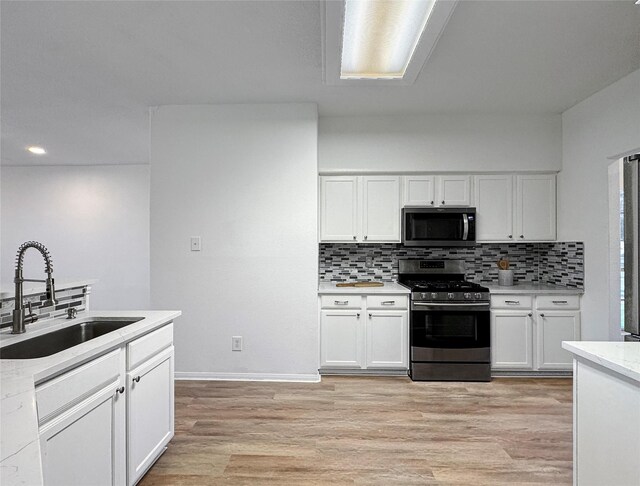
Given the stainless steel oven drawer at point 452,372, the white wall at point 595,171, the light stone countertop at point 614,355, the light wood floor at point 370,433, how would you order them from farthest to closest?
the stainless steel oven drawer at point 452,372, the white wall at point 595,171, the light wood floor at point 370,433, the light stone countertop at point 614,355

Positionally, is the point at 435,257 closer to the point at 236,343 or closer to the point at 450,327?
the point at 450,327

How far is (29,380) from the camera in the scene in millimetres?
1153

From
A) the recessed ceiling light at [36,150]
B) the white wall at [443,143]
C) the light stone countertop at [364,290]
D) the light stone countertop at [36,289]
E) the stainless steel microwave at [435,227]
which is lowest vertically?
the light stone countertop at [364,290]

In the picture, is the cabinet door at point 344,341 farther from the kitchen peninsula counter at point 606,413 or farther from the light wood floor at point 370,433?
the kitchen peninsula counter at point 606,413

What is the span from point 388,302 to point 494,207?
4.94 feet

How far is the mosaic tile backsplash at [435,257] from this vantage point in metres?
4.28

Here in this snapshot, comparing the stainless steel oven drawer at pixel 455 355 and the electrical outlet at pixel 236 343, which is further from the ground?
the electrical outlet at pixel 236 343

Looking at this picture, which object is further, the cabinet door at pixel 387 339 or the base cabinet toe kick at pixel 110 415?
the cabinet door at pixel 387 339

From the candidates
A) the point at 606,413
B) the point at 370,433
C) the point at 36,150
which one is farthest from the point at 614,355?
the point at 36,150

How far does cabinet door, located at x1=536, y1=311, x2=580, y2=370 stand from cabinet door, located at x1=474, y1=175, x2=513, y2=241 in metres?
0.86

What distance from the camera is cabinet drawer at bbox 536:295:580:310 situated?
3631 mm

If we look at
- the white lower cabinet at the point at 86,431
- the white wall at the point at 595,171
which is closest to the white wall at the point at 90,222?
the white lower cabinet at the point at 86,431

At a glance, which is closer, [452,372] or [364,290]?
[452,372]

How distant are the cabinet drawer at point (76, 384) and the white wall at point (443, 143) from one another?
2.79m
